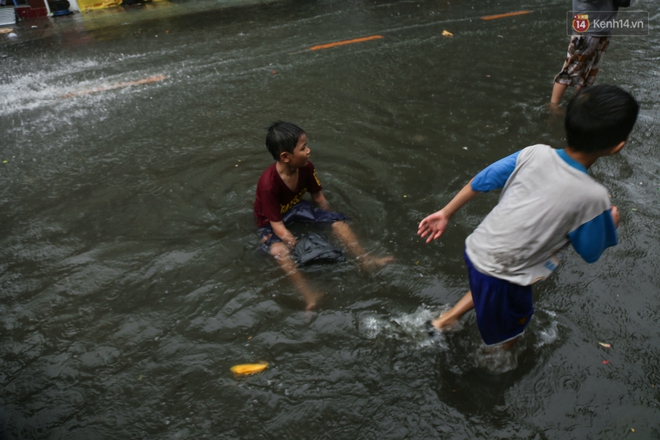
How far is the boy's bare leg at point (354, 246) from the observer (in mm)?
3480

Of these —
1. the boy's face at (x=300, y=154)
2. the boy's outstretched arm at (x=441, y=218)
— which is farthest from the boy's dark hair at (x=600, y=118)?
the boy's face at (x=300, y=154)

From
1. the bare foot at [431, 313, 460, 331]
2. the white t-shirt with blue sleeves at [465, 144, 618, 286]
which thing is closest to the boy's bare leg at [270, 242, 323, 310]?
the bare foot at [431, 313, 460, 331]

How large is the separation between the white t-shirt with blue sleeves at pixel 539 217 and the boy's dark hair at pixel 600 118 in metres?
0.11

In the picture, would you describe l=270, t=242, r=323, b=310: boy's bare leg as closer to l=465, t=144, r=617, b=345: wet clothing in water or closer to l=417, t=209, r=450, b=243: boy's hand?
l=417, t=209, r=450, b=243: boy's hand

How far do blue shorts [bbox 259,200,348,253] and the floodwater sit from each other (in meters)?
0.16

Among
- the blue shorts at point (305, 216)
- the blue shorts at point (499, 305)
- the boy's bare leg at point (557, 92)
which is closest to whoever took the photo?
the blue shorts at point (499, 305)

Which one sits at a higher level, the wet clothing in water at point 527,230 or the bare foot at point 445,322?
the wet clothing in water at point 527,230

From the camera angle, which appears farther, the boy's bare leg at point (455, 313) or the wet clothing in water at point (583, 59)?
the wet clothing in water at point (583, 59)

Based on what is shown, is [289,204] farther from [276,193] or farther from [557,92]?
[557,92]

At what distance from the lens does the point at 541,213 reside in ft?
6.66

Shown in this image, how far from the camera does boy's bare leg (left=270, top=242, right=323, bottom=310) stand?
3236mm

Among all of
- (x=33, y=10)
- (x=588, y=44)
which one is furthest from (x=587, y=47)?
(x=33, y=10)

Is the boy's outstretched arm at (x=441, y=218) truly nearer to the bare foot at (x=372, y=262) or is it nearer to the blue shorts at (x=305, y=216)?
the bare foot at (x=372, y=262)

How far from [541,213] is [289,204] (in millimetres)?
2026
